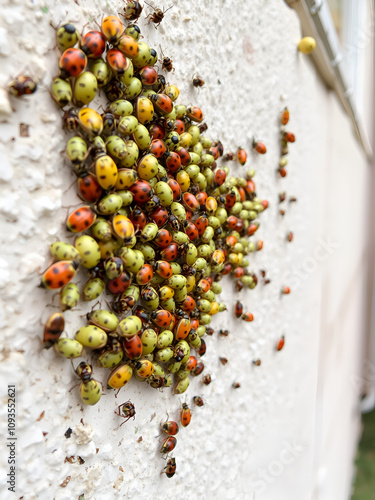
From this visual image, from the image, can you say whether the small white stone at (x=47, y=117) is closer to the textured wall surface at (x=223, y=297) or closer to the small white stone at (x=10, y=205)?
the textured wall surface at (x=223, y=297)

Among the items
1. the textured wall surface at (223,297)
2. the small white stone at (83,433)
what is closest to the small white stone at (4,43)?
the textured wall surface at (223,297)

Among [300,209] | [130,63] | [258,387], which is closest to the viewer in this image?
[130,63]

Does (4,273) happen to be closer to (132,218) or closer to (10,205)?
(10,205)

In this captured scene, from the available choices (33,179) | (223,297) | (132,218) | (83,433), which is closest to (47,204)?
(33,179)

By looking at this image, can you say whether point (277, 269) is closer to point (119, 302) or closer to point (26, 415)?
point (119, 302)

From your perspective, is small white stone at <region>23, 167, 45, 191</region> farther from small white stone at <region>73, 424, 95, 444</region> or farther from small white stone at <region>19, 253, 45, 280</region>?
small white stone at <region>73, 424, 95, 444</region>

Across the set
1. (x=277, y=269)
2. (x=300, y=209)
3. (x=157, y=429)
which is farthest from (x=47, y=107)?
(x=300, y=209)
